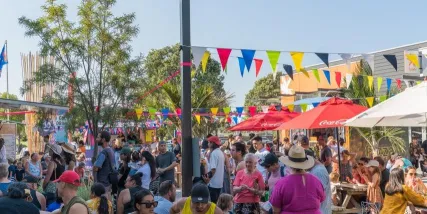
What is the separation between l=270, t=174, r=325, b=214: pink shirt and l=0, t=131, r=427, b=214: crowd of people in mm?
10

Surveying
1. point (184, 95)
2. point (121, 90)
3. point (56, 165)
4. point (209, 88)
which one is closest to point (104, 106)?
point (121, 90)

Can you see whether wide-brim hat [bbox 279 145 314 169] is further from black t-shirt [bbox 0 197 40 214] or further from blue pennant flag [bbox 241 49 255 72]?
blue pennant flag [bbox 241 49 255 72]

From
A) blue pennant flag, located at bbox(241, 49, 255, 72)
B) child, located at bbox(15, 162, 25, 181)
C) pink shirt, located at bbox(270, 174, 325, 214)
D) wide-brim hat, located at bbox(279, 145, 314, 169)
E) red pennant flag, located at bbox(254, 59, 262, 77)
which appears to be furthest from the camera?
child, located at bbox(15, 162, 25, 181)

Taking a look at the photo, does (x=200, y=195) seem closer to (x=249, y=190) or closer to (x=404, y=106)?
(x=249, y=190)

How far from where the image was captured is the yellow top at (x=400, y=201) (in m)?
7.17

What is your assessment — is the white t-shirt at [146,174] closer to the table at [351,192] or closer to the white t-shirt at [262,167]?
the white t-shirt at [262,167]

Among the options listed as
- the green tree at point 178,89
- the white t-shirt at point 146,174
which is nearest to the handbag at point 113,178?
the white t-shirt at point 146,174

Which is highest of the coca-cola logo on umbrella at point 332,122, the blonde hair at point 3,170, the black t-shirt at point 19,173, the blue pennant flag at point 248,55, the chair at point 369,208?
the blue pennant flag at point 248,55

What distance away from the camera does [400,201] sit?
23.5ft

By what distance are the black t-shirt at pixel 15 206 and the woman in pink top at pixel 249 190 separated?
3078 millimetres

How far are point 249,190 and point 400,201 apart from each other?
2.11m

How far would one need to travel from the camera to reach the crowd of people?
4969mm

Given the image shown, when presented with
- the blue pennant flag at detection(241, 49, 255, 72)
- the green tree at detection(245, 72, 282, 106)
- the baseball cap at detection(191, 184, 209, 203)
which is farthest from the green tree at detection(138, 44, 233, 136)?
the baseball cap at detection(191, 184, 209, 203)

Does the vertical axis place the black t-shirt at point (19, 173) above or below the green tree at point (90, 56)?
below
